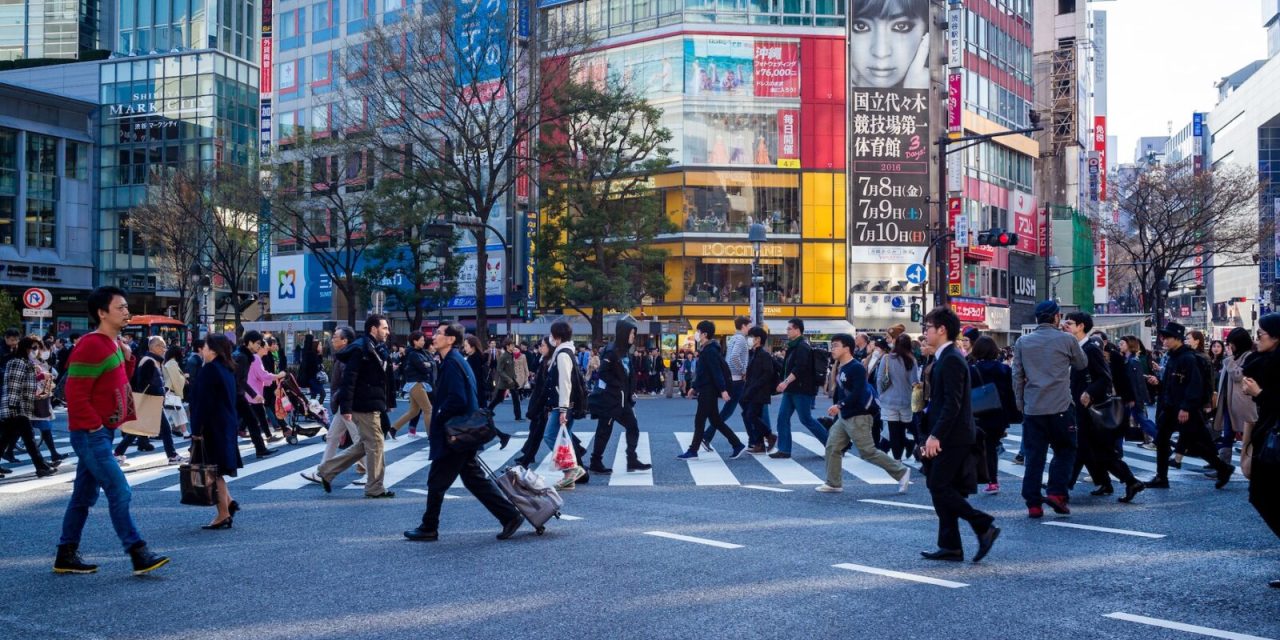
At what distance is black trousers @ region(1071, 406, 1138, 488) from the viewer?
9844 millimetres

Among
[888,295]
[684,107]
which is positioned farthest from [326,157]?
[888,295]

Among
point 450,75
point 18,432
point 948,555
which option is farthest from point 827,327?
point 948,555

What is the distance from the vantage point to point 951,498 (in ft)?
22.6

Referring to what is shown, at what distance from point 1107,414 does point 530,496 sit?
5.11m

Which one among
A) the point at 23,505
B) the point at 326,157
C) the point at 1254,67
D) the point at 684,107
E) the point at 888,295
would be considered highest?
the point at 1254,67

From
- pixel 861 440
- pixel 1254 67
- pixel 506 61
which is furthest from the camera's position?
pixel 1254 67

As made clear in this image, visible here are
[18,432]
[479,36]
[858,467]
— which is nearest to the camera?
[18,432]

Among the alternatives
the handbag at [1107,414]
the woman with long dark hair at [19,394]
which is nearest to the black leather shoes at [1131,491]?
the handbag at [1107,414]

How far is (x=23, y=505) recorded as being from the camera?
32.7ft

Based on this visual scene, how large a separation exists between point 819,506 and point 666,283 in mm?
30460

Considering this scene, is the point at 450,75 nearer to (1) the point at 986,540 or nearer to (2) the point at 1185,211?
(1) the point at 986,540

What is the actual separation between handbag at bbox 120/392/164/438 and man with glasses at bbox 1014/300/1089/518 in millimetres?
7230

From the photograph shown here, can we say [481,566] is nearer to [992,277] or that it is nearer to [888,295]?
[888,295]

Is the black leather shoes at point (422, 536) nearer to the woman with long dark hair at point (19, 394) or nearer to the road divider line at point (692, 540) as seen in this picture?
the road divider line at point (692, 540)
